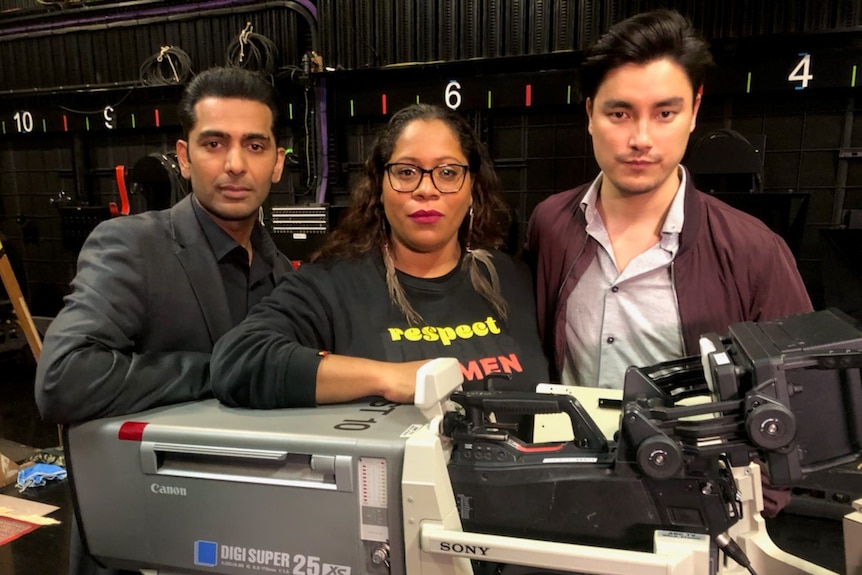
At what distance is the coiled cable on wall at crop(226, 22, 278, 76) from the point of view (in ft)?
12.8

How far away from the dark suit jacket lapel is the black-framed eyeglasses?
440mm

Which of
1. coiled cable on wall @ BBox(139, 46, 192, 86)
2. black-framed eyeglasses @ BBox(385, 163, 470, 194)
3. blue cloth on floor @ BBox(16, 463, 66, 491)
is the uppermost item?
coiled cable on wall @ BBox(139, 46, 192, 86)

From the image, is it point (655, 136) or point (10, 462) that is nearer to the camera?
point (655, 136)

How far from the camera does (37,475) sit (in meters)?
2.97

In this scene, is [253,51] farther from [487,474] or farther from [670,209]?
[487,474]

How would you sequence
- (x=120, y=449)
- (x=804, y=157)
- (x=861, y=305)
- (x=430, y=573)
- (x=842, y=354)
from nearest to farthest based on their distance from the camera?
(x=842, y=354) < (x=430, y=573) < (x=120, y=449) < (x=861, y=305) < (x=804, y=157)

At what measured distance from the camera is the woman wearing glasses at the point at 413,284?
1268mm

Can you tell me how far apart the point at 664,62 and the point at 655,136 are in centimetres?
15

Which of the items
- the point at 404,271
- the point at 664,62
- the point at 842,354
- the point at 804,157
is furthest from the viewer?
the point at 804,157

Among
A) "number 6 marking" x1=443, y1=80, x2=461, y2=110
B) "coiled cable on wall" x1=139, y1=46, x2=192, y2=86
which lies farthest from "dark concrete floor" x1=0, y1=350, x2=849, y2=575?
"coiled cable on wall" x1=139, y1=46, x2=192, y2=86

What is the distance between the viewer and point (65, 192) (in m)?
4.84

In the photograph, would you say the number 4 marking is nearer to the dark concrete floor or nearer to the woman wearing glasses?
the dark concrete floor

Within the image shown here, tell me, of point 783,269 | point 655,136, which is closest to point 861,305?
point 783,269

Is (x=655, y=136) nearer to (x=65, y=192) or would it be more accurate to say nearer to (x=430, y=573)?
(x=430, y=573)
